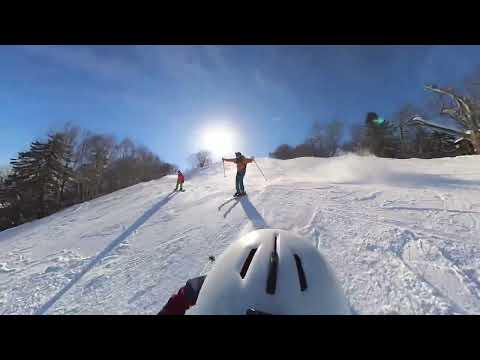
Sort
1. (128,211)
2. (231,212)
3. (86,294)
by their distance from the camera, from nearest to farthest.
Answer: (86,294)
(231,212)
(128,211)

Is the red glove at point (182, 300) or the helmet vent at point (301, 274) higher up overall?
the helmet vent at point (301, 274)

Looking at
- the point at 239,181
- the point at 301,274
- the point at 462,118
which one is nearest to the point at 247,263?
the point at 301,274

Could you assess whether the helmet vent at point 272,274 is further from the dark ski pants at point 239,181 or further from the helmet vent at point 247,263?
the dark ski pants at point 239,181

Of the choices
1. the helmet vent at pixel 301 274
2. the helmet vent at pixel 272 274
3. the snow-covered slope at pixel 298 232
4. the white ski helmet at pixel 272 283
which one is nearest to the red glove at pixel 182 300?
the white ski helmet at pixel 272 283

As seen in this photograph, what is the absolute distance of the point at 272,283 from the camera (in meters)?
1.73

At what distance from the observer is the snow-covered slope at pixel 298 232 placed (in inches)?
118

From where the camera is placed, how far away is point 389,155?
125 feet

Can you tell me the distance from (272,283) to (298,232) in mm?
3380

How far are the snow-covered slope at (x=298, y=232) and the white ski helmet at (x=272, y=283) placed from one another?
4.58ft
